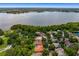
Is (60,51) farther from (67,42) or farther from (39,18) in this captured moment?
(39,18)

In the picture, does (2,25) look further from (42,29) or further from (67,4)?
(67,4)

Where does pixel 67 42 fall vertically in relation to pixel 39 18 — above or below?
below

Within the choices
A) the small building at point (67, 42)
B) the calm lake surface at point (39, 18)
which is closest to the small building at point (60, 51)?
the small building at point (67, 42)

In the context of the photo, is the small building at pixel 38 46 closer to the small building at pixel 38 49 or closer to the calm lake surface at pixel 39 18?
the small building at pixel 38 49

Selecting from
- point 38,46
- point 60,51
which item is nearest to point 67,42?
point 60,51

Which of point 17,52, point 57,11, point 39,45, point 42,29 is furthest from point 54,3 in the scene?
point 17,52

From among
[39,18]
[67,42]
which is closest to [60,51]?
[67,42]

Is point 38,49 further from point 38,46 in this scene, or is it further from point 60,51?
point 60,51

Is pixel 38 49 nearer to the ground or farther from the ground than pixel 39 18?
nearer to the ground

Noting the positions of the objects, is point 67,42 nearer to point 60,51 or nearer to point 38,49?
point 60,51

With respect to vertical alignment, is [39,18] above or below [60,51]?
above
